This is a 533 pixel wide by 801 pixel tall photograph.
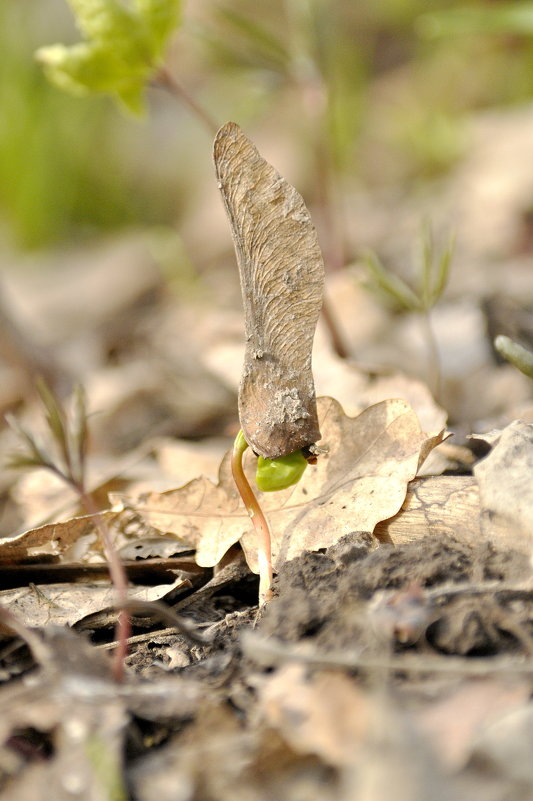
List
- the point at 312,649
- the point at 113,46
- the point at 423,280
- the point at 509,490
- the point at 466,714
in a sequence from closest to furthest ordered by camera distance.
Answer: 1. the point at 466,714
2. the point at 312,649
3. the point at 509,490
4. the point at 423,280
5. the point at 113,46

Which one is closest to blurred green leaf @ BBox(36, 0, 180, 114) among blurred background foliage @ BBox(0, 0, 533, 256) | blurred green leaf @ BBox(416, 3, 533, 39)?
blurred green leaf @ BBox(416, 3, 533, 39)

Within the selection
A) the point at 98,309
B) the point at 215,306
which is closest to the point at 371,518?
the point at 215,306

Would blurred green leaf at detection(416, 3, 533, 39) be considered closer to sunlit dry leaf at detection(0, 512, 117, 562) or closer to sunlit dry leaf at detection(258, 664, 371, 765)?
sunlit dry leaf at detection(0, 512, 117, 562)

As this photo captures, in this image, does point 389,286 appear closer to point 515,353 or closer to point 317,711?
point 515,353

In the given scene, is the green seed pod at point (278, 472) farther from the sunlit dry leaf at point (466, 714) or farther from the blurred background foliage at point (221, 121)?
the blurred background foliage at point (221, 121)

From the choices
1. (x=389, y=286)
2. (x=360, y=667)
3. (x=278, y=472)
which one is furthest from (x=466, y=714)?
(x=389, y=286)

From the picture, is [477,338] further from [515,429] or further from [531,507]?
[531,507]

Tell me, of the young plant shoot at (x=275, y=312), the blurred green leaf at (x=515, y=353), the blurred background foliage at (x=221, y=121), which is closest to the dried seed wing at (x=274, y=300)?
the young plant shoot at (x=275, y=312)

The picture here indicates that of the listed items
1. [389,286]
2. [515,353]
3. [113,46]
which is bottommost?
[515,353]
